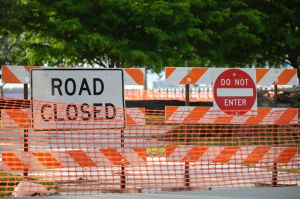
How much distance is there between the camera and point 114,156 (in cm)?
950

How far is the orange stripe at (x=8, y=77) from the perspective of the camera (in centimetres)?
1080

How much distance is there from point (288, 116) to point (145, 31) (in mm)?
19137

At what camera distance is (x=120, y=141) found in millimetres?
9805

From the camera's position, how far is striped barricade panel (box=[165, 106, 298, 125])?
1045cm

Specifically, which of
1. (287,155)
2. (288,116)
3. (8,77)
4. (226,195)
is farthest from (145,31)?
(226,195)

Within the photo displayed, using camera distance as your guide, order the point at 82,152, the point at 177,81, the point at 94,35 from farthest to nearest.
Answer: the point at 94,35 < the point at 177,81 < the point at 82,152

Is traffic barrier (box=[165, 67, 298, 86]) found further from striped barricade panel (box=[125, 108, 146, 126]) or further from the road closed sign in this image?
the road closed sign

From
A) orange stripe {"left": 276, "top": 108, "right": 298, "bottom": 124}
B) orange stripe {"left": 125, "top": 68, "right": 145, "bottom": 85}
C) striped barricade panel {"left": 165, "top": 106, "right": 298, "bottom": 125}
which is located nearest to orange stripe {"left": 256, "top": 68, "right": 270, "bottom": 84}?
striped barricade panel {"left": 165, "top": 106, "right": 298, "bottom": 125}

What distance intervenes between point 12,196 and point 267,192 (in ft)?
10.8

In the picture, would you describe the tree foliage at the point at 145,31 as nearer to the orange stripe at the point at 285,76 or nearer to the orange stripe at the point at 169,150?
the orange stripe at the point at 285,76

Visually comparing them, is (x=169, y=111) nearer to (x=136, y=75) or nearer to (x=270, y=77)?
(x=136, y=75)

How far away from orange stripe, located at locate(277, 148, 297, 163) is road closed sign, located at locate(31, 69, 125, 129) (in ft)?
7.93

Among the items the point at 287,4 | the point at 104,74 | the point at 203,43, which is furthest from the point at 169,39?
the point at 104,74

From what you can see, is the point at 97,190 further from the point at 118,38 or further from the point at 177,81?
the point at 118,38
